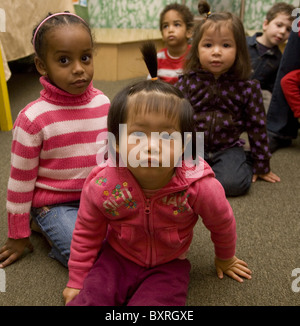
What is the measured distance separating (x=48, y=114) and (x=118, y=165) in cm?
28

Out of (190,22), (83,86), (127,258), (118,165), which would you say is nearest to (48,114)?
(83,86)

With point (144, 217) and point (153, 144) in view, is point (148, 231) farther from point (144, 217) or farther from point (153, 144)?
point (153, 144)

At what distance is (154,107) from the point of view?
0.61 meters

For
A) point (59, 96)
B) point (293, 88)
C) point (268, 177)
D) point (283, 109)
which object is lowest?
point (268, 177)

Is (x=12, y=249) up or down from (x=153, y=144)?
down

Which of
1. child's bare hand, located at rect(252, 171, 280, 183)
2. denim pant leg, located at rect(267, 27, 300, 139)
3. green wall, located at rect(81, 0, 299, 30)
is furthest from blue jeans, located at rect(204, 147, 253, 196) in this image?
green wall, located at rect(81, 0, 299, 30)

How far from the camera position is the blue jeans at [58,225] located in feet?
2.83

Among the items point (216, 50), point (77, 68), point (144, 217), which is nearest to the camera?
point (144, 217)

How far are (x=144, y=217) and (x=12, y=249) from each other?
41cm

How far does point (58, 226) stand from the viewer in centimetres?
88

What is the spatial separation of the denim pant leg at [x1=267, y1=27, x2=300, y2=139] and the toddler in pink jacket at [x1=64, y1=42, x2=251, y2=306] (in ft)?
3.15

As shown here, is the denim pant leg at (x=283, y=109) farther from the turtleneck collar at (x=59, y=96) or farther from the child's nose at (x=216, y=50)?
the turtleneck collar at (x=59, y=96)

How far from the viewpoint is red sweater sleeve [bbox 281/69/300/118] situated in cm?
149

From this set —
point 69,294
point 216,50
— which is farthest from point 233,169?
point 69,294
